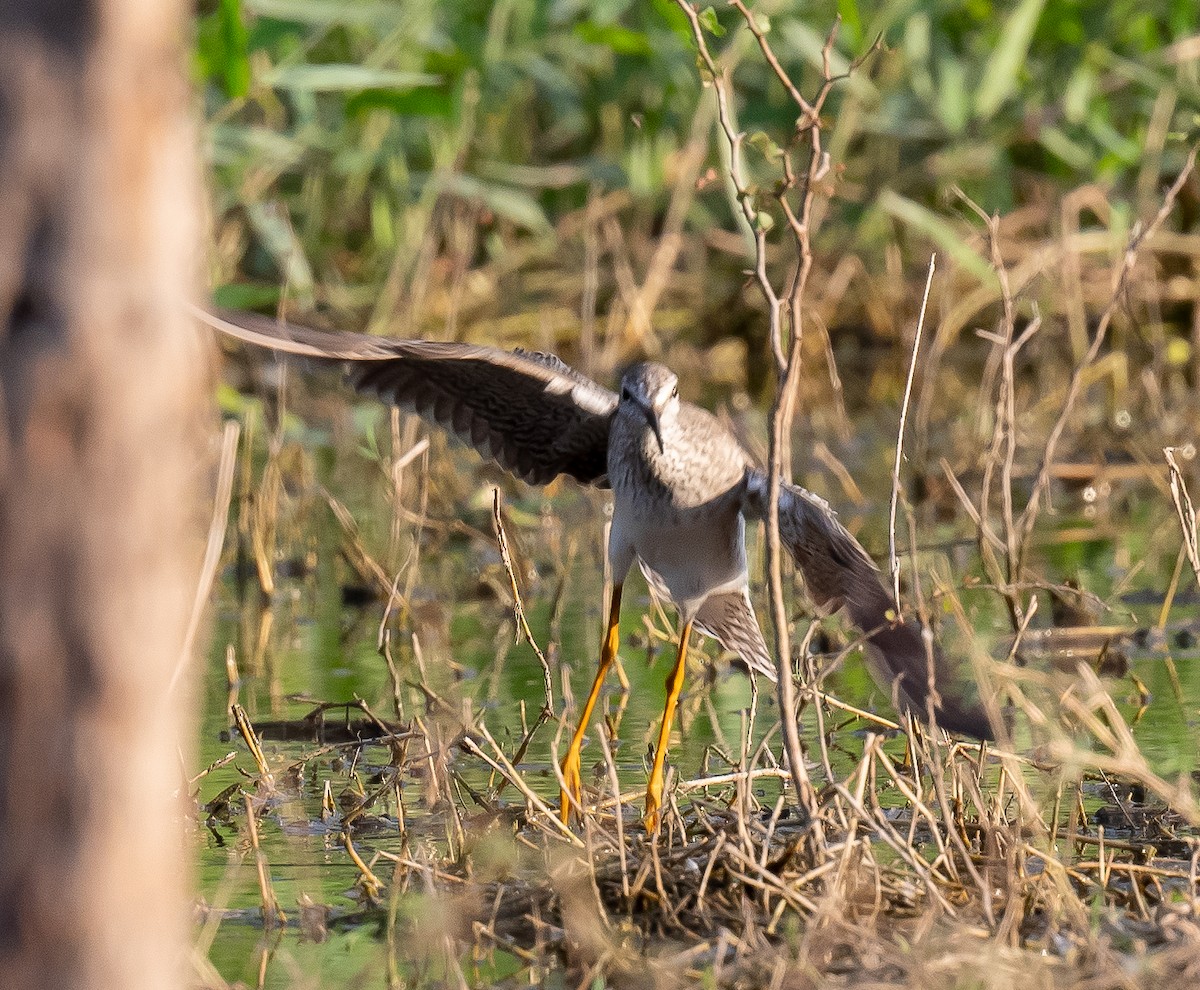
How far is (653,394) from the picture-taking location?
15.2ft

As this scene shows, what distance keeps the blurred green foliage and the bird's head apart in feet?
13.4

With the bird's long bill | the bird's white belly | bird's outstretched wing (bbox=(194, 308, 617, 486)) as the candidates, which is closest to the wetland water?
the bird's white belly

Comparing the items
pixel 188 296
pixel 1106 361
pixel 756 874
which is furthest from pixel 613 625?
pixel 1106 361

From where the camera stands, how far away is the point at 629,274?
982 cm

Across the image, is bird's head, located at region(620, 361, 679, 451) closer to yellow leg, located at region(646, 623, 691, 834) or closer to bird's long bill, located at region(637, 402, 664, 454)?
bird's long bill, located at region(637, 402, 664, 454)

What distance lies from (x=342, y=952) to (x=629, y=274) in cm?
646

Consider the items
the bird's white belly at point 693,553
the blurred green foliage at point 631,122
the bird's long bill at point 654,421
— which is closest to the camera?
the bird's long bill at point 654,421

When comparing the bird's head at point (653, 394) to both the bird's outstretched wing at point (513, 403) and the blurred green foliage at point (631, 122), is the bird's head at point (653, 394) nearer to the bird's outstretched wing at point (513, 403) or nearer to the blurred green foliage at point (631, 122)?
the bird's outstretched wing at point (513, 403)

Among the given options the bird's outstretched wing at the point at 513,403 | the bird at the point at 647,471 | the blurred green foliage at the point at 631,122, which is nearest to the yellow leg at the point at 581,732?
the bird at the point at 647,471

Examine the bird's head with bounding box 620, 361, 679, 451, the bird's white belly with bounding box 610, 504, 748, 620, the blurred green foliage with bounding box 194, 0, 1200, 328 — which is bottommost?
the bird's white belly with bounding box 610, 504, 748, 620

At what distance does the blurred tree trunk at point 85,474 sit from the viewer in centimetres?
220

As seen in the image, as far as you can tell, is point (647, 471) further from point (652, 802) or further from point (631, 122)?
point (631, 122)

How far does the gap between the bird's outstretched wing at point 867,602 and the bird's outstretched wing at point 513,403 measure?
50 centimetres

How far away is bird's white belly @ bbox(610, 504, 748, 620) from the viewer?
15.6ft
